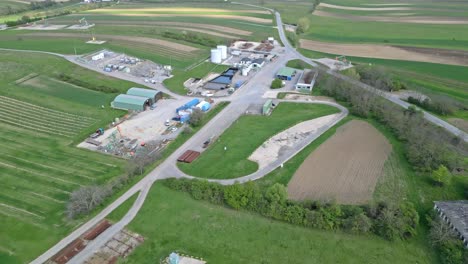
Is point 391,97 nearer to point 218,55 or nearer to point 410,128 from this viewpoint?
point 410,128

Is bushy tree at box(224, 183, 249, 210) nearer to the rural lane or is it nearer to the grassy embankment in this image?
the rural lane

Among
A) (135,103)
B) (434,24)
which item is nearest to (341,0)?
(434,24)

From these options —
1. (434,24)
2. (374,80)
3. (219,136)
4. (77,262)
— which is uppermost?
(434,24)

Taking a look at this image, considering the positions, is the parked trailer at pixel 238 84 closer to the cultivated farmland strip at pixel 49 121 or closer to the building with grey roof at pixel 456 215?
the cultivated farmland strip at pixel 49 121

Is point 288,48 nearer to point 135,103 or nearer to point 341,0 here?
point 135,103

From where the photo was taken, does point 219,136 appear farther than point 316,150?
Yes

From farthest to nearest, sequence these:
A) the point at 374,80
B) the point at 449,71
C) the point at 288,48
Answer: the point at 288,48 → the point at 449,71 → the point at 374,80

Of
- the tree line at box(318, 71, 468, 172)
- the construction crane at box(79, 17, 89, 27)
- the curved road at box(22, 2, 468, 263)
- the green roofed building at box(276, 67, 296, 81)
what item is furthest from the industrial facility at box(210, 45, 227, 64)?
the construction crane at box(79, 17, 89, 27)
